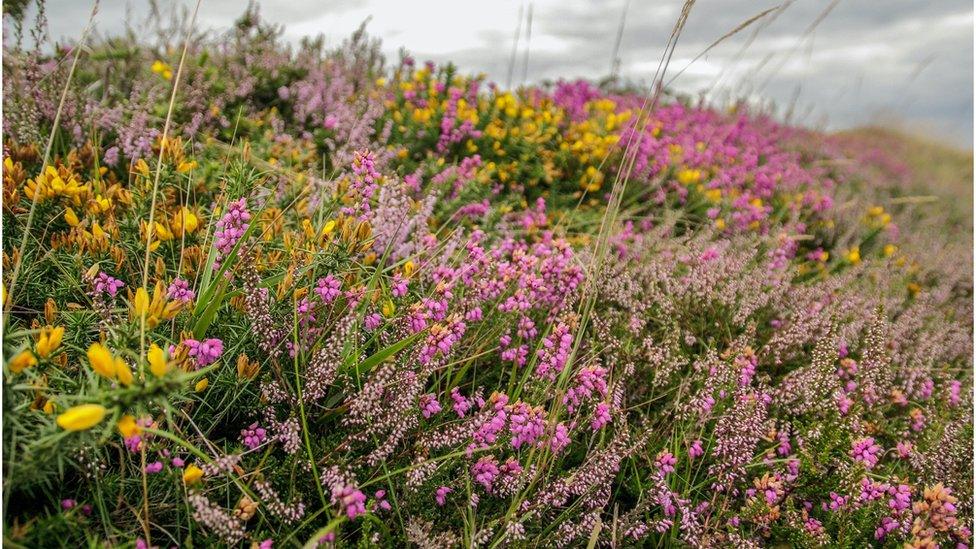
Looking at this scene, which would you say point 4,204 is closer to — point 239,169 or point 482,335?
point 239,169

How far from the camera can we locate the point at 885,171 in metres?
9.87

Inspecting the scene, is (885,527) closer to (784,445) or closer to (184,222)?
(784,445)

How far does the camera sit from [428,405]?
1.99 metres

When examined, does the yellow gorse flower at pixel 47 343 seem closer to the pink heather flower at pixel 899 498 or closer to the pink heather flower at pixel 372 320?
the pink heather flower at pixel 372 320

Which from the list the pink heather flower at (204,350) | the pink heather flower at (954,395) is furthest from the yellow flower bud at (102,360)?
the pink heather flower at (954,395)

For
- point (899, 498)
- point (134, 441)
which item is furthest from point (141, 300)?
point (899, 498)

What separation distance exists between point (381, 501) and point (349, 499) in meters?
0.33

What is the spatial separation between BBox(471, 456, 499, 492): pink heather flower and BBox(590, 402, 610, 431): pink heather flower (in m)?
0.37

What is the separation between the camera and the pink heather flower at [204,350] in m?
1.66

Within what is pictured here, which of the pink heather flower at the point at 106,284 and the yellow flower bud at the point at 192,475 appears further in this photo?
the pink heather flower at the point at 106,284

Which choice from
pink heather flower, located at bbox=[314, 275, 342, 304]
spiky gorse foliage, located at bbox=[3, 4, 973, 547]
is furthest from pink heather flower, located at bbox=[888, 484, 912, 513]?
pink heather flower, located at bbox=[314, 275, 342, 304]

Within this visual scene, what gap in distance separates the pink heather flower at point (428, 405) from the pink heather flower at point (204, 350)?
605 mm

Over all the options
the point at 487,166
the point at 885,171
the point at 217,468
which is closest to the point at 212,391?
the point at 217,468

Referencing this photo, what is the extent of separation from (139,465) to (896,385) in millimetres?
3201
